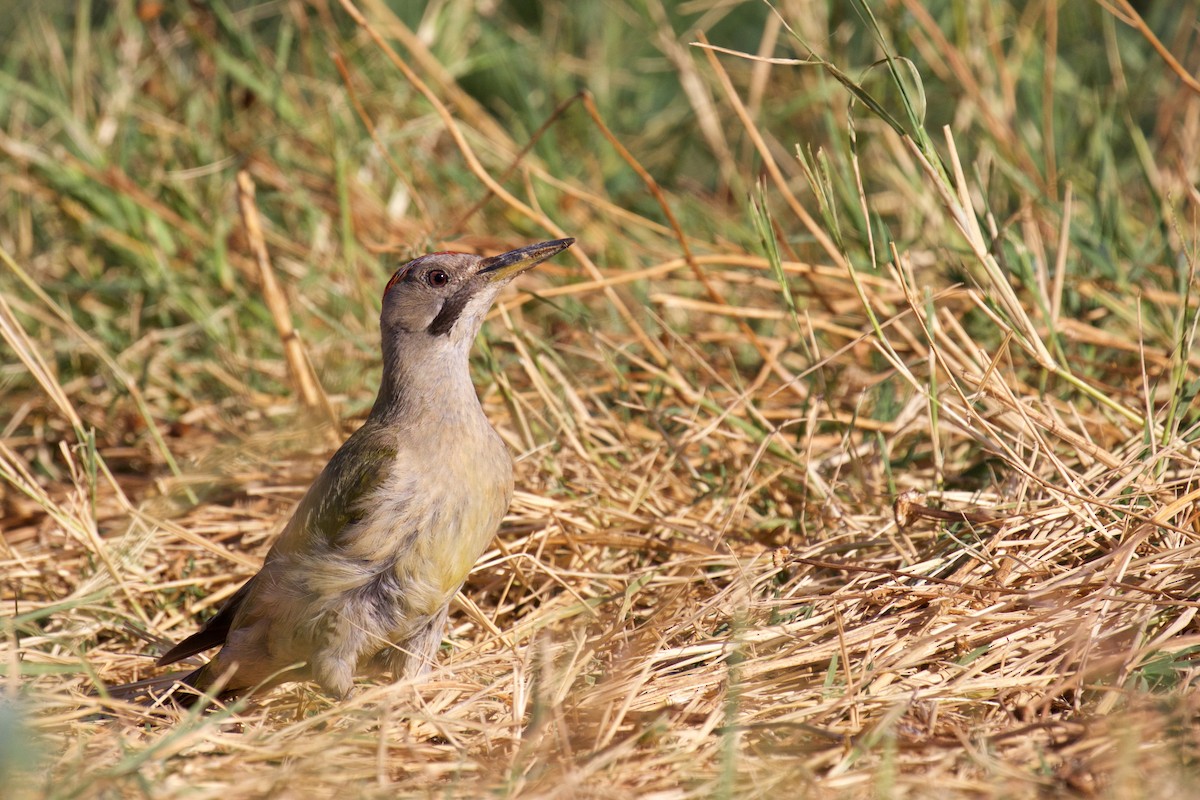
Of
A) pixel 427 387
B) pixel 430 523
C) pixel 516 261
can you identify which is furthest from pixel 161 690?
pixel 516 261

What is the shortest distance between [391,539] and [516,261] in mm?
980

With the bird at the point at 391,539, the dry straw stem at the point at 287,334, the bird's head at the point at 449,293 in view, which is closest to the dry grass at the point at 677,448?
the dry straw stem at the point at 287,334

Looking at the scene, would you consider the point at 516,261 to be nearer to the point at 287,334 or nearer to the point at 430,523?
the point at 430,523

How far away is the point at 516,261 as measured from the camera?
12.9 feet

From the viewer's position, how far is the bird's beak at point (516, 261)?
388cm

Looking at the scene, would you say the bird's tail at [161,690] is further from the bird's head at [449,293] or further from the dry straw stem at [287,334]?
the bird's head at [449,293]

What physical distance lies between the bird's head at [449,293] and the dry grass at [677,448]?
0.41 m

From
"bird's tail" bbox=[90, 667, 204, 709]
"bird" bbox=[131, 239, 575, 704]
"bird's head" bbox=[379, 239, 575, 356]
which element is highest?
→ "bird's head" bbox=[379, 239, 575, 356]

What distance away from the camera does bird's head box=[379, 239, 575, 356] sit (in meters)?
3.95

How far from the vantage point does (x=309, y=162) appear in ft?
20.2

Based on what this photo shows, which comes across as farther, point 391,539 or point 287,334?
point 287,334

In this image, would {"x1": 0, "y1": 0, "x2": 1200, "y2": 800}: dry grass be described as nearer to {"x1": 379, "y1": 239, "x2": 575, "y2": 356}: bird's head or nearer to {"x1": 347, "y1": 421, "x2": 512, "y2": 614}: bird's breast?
{"x1": 347, "y1": 421, "x2": 512, "y2": 614}: bird's breast

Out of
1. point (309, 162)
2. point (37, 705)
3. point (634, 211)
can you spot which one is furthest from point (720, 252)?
point (37, 705)

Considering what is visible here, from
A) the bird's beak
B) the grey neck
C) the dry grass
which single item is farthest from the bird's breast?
the bird's beak
